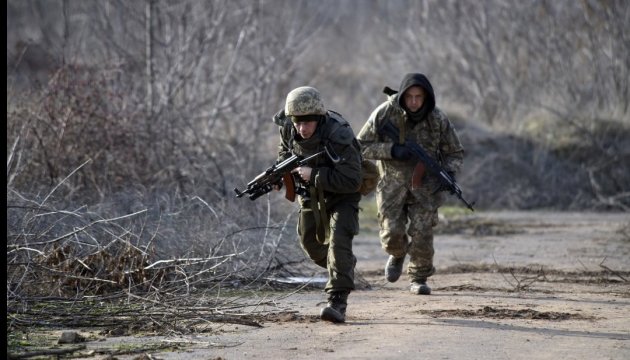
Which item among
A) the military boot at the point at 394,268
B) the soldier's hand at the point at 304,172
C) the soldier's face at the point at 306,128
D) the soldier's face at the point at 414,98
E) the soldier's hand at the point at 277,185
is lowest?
the military boot at the point at 394,268

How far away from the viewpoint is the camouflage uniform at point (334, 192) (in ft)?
24.6

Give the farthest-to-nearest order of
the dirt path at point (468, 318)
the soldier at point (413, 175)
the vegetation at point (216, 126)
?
the soldier at point (413, 175)
the vegetation at point (216, 126)
the dirt path at point (468, 318)

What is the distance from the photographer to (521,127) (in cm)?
2162

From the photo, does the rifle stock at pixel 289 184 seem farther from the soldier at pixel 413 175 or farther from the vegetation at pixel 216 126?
the soldier at pixel 413 175

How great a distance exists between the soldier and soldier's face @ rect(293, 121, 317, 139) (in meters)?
1.57

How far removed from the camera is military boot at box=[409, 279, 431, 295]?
9.21 m

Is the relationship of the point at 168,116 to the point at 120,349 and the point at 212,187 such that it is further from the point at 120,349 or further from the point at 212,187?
the point at 120,349

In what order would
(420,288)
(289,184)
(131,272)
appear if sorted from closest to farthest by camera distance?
(289,184) → (131,272) → (420,288)

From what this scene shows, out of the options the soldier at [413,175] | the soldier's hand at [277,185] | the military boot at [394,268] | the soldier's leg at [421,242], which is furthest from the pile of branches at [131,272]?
the soldier's leg at [421,242]

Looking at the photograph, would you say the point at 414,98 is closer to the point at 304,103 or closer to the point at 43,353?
the point at 304,103

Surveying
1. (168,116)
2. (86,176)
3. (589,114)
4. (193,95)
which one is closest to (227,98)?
(193,95)

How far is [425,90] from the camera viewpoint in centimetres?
905

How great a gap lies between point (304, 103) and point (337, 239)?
0.95m

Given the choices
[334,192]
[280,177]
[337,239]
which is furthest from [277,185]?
[337,239]
